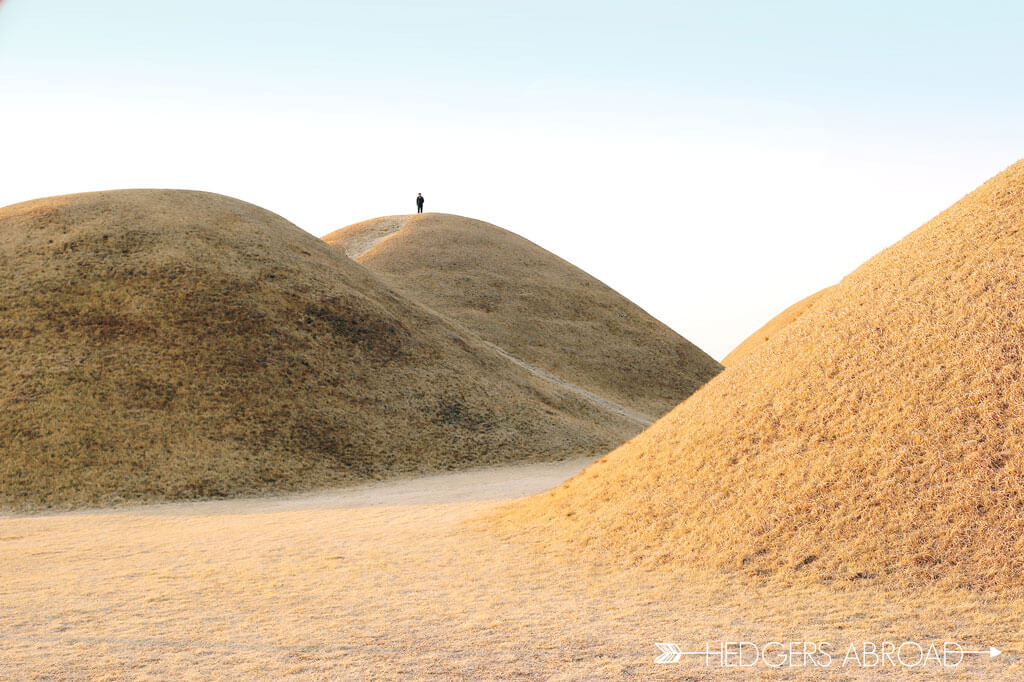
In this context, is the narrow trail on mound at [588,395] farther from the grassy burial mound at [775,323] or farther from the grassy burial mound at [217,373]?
the grassy burial mound at [775,323]

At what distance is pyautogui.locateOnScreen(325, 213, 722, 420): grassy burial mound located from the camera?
156 ft

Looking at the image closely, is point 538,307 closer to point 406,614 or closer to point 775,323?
point 775,323

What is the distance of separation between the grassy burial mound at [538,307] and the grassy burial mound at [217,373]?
28.1ft

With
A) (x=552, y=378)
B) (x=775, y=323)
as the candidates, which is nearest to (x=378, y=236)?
(x=552, y=378)

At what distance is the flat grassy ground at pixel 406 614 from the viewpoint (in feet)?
26.1

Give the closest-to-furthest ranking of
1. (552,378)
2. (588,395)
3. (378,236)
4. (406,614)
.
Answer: (406,614)
(588,395)
(552,378)
(378,236)

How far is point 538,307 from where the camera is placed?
53.9 meters

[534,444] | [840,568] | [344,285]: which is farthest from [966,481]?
[344,285]

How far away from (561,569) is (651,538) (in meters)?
1.59

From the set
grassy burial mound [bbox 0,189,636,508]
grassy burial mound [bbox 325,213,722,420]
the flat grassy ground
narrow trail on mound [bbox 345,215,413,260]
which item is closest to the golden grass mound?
the flat grassy ground

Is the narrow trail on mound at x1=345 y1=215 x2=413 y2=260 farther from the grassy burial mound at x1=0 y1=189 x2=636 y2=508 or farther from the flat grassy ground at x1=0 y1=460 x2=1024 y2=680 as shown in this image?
the flat grassy ground at x1=0 y1=460 x2=1024 y2=680

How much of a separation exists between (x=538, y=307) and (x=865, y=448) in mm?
41889

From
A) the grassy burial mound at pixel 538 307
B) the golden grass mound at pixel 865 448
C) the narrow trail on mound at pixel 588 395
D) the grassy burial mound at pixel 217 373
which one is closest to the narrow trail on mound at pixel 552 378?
the narrow trail on mound at pixel 588 395

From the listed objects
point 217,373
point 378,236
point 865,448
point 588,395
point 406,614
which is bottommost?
point 406,614
